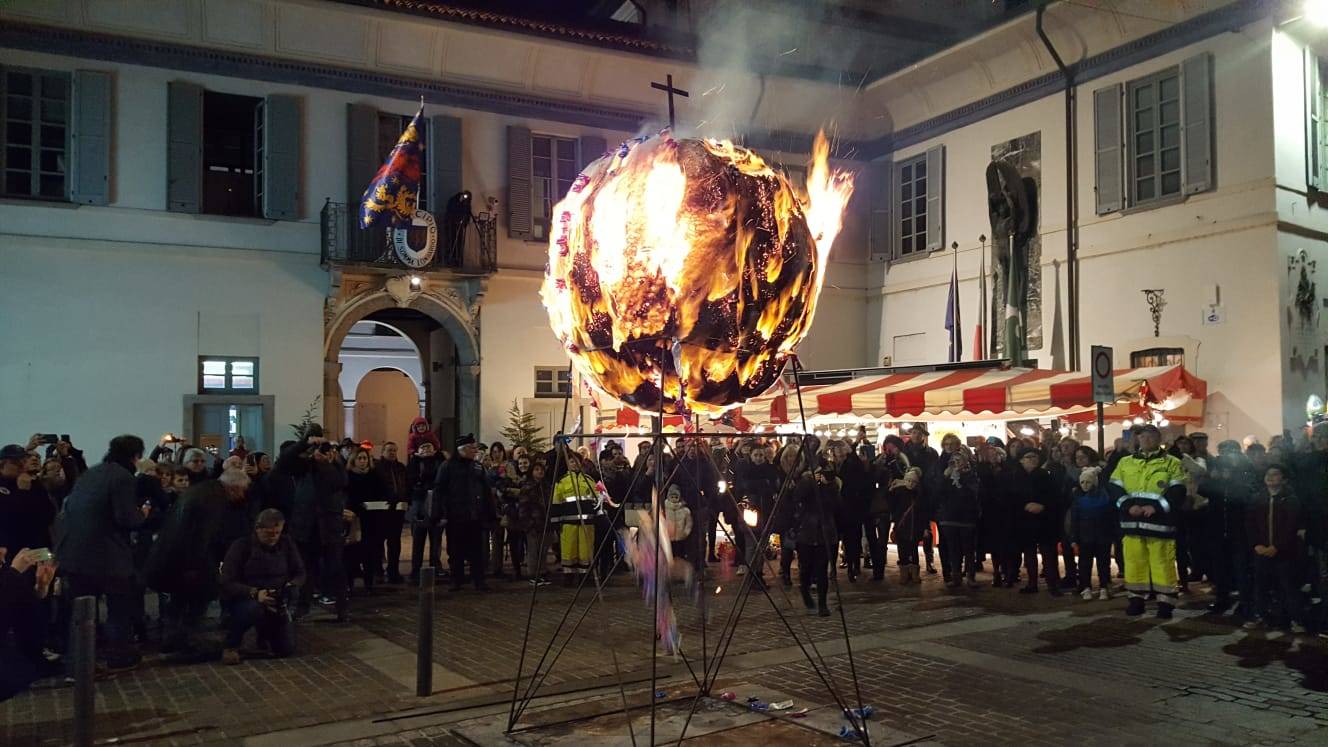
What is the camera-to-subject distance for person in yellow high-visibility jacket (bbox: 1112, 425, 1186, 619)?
10.1 meters

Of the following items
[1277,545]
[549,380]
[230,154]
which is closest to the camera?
[1277,545]

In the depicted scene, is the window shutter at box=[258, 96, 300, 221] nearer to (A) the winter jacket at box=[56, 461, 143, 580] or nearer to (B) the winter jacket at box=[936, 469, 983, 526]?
(A) the winter jacket at box=[56, 461, 143, 580]

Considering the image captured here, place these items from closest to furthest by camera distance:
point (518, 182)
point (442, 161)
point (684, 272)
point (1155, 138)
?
point (684, 272) < point (1155, 138) < point (442, 161) < point (518, 182)

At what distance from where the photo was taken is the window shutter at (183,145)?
61.1 feet

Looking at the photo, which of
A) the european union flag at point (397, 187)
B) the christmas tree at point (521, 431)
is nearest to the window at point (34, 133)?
the european union flag at point (397, 187)

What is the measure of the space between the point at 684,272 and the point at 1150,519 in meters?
6.46

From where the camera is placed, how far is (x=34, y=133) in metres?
17.9

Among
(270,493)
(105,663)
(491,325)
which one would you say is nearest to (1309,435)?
(270,493)

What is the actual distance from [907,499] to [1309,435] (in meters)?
4.40

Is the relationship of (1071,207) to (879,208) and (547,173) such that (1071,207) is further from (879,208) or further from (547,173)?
(547,173)

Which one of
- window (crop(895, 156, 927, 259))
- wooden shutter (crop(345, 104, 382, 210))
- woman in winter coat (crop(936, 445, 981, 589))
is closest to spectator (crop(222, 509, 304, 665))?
woman in winter coat (crop(936, 445, 981, 589))

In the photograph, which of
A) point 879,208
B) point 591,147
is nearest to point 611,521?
point 591,147

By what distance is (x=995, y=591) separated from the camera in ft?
40.4

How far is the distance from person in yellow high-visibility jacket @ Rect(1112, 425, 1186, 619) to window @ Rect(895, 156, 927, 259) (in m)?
13.7
